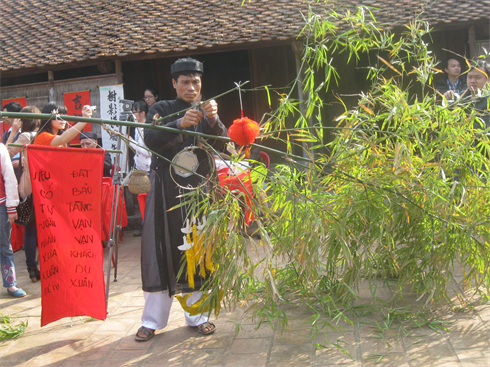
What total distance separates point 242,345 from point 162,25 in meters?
6.87

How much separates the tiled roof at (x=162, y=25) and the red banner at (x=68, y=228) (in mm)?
4977

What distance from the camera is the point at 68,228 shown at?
126 inches

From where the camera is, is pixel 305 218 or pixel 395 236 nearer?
pixel 305 218

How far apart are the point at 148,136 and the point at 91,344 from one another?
149 centimetres

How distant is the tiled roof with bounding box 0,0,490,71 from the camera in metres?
7.72

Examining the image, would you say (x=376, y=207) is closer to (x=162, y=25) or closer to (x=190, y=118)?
(x=190, y=118)

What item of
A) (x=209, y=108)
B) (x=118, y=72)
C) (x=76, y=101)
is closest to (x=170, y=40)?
(x=118, y=72)

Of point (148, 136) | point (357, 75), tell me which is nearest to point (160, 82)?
point (357, 75)

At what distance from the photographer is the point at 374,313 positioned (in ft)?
11.3

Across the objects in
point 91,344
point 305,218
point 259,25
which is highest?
point 259,25

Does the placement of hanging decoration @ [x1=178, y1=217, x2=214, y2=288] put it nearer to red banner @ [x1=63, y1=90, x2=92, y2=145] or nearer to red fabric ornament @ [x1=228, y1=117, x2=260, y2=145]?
red fabric ornament @ [x1=228, y1=117, x2=260, y2=145]

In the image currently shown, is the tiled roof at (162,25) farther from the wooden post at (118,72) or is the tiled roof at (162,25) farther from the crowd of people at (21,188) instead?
the crowd of people at (21,188)

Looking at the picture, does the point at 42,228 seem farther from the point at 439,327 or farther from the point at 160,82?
the point at 160,82

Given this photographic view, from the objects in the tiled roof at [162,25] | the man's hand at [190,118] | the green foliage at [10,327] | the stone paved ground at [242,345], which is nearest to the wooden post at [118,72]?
the tiled roof at [162,25]
